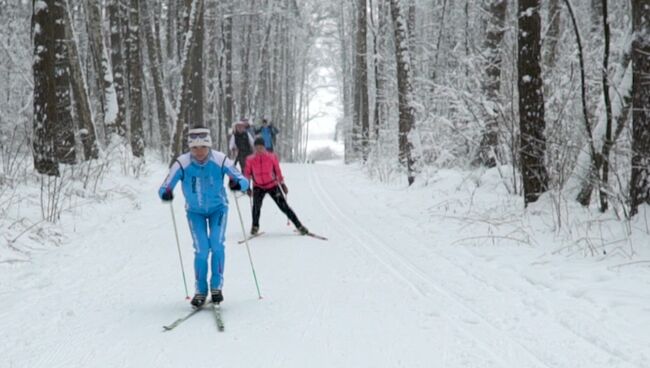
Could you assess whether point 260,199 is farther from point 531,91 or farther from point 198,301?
point 531,91

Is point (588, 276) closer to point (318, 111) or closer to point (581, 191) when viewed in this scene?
point (581, 191)

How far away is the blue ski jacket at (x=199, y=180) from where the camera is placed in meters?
6.07

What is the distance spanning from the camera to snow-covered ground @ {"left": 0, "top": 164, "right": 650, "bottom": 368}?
4641 mm

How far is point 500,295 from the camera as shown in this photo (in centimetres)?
604

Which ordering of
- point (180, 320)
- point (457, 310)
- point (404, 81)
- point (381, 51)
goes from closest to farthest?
point (180, 320) < point (457, 310) < point (404, 81) < point (381, 51)

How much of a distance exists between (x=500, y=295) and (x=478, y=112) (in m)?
6.68

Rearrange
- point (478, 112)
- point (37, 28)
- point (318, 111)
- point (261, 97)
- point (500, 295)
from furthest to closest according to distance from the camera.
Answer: point (318, 111) → point (261, 97) → point (478, 112) → point (37, 28) → point (500, 295)

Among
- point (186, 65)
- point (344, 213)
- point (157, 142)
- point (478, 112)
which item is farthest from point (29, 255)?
point (157, 142)

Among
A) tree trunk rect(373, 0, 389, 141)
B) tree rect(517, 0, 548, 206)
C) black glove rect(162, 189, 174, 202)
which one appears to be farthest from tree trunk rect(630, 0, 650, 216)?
tree trunk rect(373, 0, 389, 141)

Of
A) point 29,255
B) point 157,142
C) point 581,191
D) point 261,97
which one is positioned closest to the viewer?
point 29,255

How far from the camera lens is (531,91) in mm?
9109

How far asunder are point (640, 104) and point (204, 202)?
5.48 metres

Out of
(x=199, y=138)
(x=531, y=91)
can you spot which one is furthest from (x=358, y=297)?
(x=531, y=91)

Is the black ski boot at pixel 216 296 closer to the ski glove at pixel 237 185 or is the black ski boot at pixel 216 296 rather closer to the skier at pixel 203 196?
the skier at pixel 203 196
